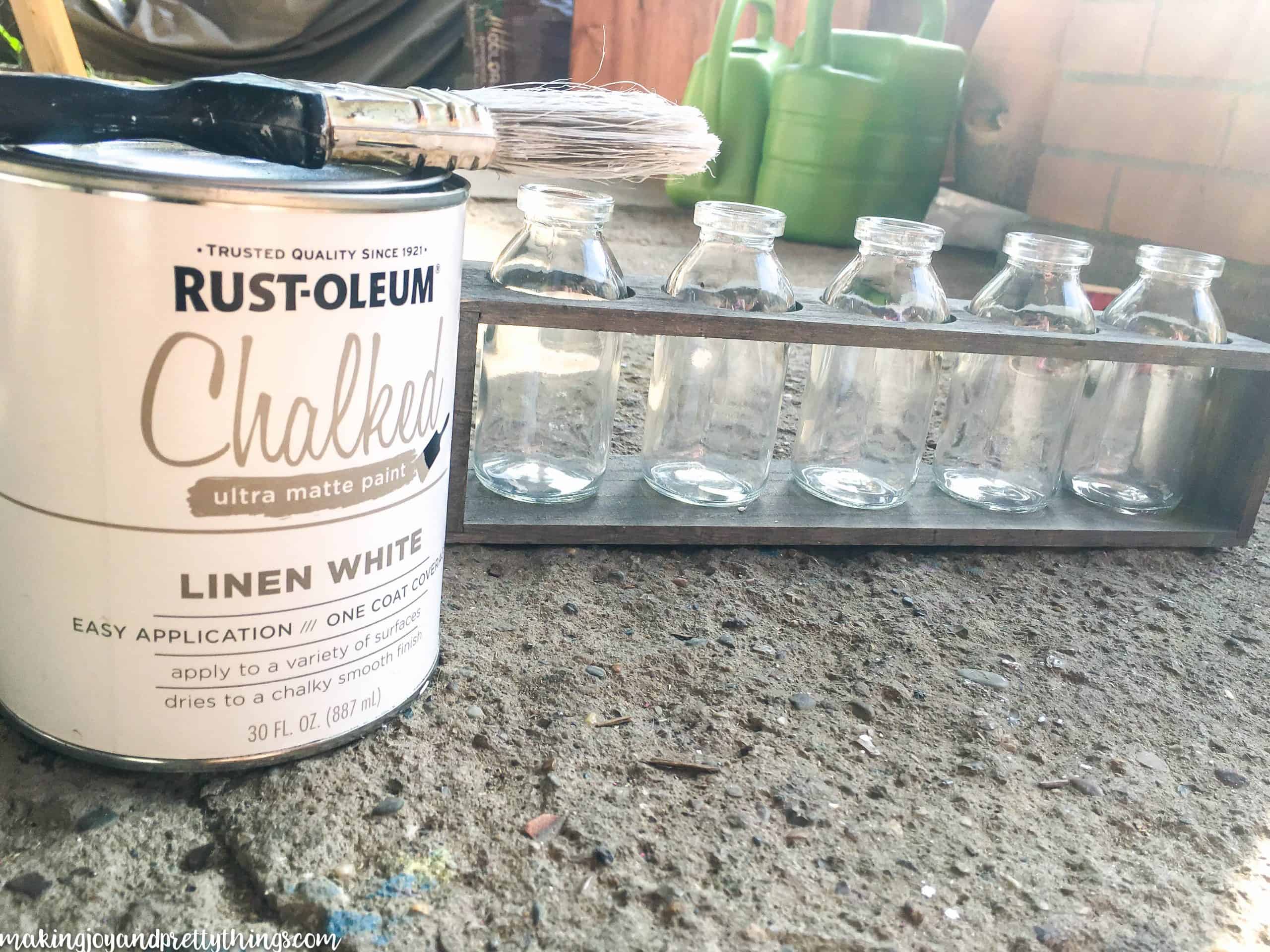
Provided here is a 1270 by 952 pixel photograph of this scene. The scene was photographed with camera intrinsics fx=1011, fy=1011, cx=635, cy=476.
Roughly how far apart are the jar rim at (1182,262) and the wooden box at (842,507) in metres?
0.08

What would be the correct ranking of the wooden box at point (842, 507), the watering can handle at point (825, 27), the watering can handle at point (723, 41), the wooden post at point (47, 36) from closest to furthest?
the wooden post at point (47, 36) < the wooden box at point (842, 507) < the watering can handle at point (825, 27) < the watering can handle at point (723, 41)

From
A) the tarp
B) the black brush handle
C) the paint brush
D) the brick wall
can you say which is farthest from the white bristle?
the tarp

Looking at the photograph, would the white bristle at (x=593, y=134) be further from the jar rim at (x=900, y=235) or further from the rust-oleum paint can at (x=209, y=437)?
the jar rim at (x=900, y=235)

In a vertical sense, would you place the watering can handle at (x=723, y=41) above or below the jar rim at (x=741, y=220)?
above

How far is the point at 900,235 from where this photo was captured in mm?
935

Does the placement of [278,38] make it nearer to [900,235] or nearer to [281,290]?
[900,235]

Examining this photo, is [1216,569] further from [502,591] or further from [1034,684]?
[502,591]

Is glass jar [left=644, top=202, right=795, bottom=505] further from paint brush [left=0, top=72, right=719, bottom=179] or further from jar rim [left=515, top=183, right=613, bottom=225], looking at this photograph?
paint brush [left=0, top=72, right=719, bottom=179]

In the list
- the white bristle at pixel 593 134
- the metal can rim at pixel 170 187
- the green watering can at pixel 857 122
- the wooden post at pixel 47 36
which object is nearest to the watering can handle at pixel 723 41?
the green watering can at pixel 857 122

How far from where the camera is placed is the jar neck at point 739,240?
0.91 meters

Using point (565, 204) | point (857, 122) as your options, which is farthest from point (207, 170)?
point (857, 122)

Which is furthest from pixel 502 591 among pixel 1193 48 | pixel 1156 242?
pixel 1193 48

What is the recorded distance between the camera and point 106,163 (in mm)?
486

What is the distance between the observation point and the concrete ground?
54 centimetres
